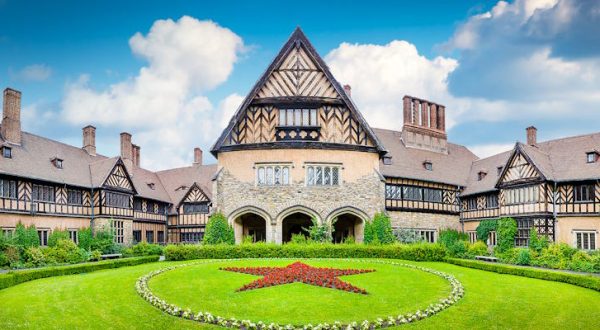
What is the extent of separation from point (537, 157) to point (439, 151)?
1312 centimetres

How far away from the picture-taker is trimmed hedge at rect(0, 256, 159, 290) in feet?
67.1

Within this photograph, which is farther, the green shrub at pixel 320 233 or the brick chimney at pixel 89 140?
the brick chimney at pixel 89 140

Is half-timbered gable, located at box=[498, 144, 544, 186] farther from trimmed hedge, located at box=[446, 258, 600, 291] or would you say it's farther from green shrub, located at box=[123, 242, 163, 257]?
green shrub, located at box=[123, 242, 163, 257]

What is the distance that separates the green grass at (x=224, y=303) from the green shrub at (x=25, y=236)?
1148 centimetres

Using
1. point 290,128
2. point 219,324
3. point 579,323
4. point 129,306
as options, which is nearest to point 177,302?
point 129,306

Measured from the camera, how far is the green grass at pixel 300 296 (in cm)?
1472

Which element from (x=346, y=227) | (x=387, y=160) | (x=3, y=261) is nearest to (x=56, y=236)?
(x=3, y=261)

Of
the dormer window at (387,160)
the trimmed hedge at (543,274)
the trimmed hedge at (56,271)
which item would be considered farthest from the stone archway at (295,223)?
the trimmed hedge at (543,274)

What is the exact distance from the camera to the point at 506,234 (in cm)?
3472

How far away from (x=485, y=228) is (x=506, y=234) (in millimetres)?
4348

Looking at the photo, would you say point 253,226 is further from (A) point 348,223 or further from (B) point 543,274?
(B) point 543,274

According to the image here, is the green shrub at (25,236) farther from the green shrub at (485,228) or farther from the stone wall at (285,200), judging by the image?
the green shrub at (485,228)

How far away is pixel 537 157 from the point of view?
3484 centimetres

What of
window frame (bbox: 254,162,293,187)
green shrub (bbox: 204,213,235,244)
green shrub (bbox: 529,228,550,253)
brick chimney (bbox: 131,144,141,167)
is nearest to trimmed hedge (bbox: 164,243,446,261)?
green shrub (bbox: 204,213,235,244)
